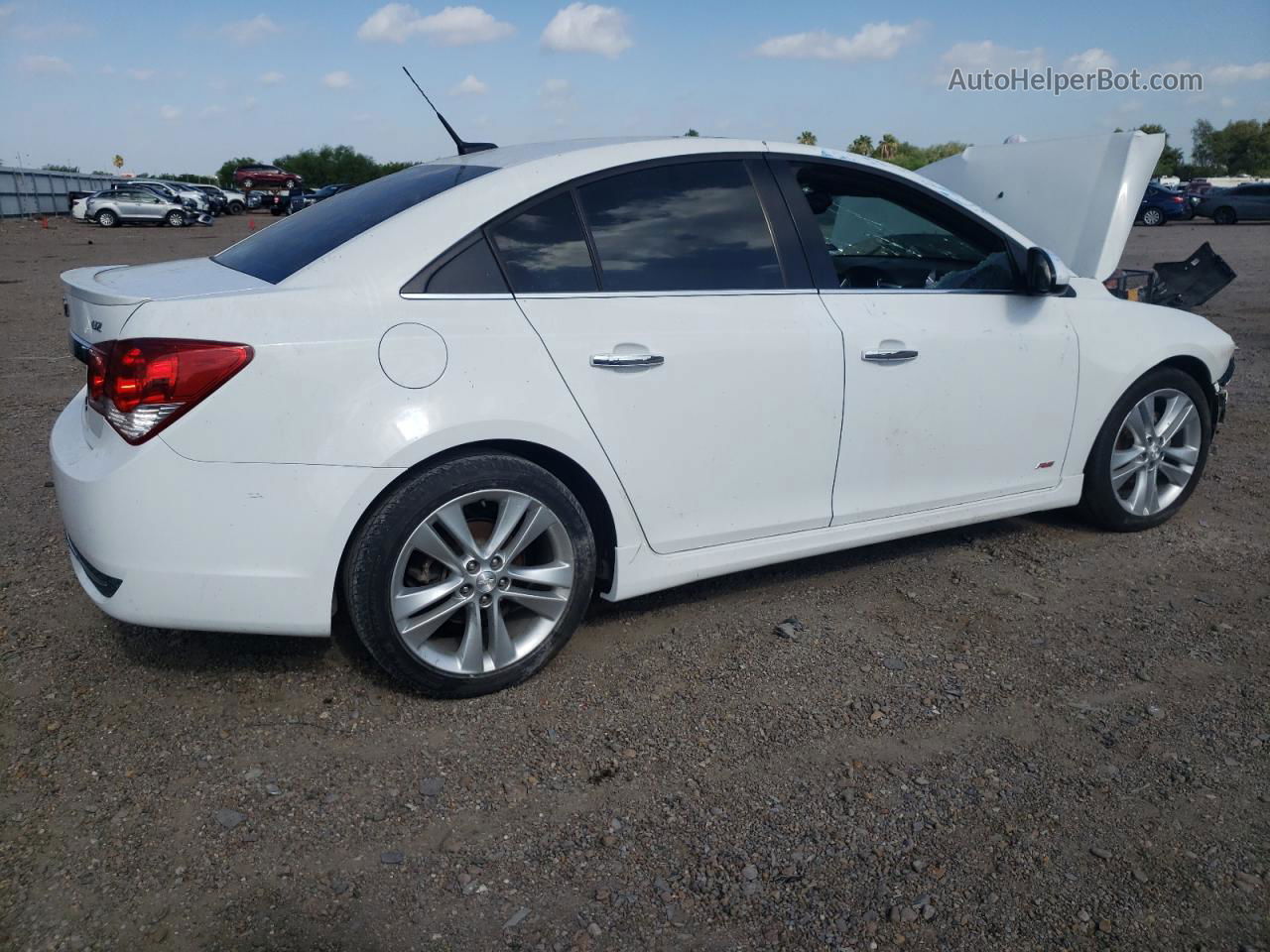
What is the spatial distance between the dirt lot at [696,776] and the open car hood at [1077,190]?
1559 mm

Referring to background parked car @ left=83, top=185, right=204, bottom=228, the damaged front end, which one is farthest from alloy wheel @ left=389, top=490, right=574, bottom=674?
background parked car @ left=83, top=185, right=204, bottom=228

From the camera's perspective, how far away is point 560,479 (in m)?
3.39

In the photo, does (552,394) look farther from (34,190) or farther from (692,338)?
(34,190)

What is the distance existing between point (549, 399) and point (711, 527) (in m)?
0.78

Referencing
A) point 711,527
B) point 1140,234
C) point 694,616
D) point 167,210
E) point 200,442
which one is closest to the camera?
point 200,442

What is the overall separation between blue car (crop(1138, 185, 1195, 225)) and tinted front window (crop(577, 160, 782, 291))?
118 feet

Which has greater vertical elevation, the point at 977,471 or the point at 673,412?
the point at 673,412

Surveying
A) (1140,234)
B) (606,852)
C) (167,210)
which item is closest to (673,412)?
(606,852)

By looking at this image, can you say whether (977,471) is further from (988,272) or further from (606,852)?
(606,852)

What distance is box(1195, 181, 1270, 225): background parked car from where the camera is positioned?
1362 inches

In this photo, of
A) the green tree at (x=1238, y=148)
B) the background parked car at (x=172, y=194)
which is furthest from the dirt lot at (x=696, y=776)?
the green tree at (x=1238, y=148)

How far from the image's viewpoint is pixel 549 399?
3.21 metres

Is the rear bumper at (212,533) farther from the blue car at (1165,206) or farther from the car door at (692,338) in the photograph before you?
the blue car at (1165,206)

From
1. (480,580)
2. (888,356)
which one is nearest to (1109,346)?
(888,356)
